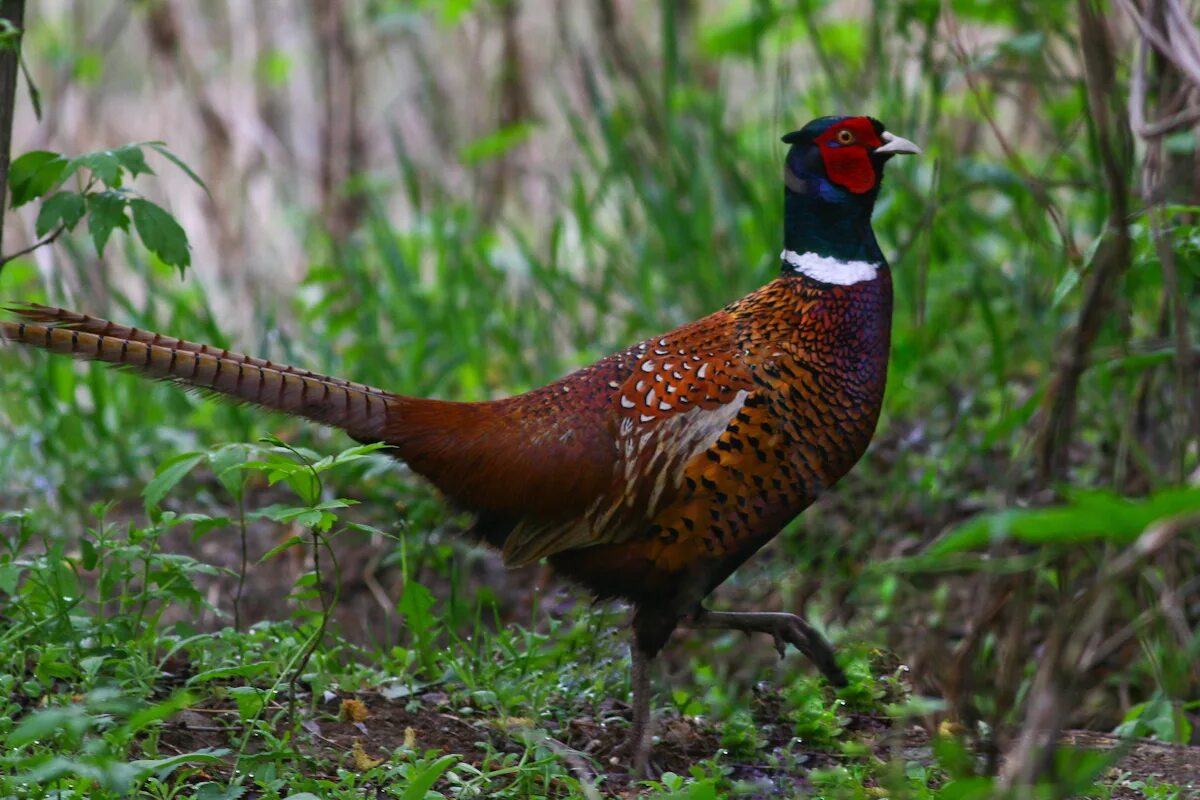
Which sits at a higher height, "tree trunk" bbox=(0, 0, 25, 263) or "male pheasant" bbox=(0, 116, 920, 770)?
"tree trunk" bbox=(0, 0, 25, 263)

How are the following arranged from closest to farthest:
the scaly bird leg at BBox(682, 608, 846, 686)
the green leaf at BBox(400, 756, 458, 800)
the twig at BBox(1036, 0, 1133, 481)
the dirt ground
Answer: the twig at BBox(1036, 0, 1133, 481) → the green leaf at BBox(400, 756, 458, 800) → the dirt ground → the scaly bird leg at BBox(682, 608, 846, 686)

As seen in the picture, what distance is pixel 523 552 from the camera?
315 centimetres

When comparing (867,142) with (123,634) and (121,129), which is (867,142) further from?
(121,129)

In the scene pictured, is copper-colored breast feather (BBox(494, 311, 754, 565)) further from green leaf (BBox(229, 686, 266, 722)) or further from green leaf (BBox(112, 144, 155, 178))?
green leaf (BBox(112, 144, 155, 178))

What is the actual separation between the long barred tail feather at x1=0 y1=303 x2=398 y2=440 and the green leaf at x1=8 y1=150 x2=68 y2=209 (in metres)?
0.30

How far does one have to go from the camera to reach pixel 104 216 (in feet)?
9.36

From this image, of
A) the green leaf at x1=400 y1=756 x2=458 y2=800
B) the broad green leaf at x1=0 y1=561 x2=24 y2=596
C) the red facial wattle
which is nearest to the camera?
the green leaf at x1=400 y1=756 x2=458 y2=800

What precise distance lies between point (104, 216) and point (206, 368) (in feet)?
1.28

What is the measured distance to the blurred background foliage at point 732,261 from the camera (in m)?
2.58

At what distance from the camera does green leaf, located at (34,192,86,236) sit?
2828 mm

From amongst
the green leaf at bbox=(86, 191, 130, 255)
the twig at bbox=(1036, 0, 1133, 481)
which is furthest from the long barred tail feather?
the twig at bbox=(1036, 0, 1133, 481)

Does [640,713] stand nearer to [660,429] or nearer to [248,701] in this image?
[660,429]

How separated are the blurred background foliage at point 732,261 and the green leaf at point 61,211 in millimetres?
1173

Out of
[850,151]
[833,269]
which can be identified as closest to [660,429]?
[833,269]
